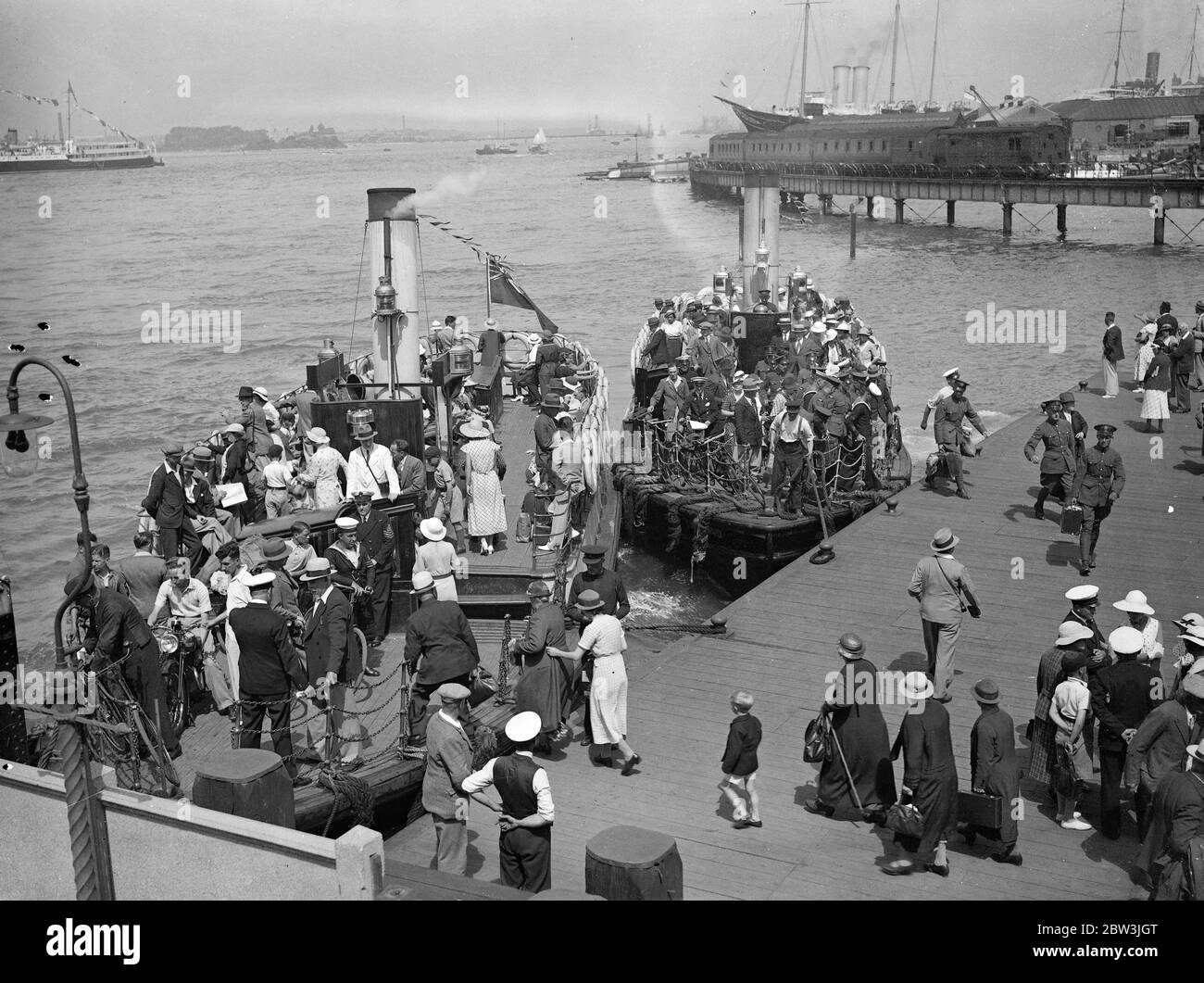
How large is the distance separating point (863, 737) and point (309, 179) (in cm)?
16066

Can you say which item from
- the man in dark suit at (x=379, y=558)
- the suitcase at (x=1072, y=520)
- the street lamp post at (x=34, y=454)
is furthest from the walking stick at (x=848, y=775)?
the suitcase at (x=1072, y=520)

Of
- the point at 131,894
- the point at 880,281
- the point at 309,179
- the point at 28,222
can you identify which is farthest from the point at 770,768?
the point at 309,179

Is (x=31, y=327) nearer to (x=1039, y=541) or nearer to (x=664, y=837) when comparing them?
(x=1039, y=541)

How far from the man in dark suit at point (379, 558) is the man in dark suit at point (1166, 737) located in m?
6.76

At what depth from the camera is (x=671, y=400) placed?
2059cm

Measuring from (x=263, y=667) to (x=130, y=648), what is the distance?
1.17 metres

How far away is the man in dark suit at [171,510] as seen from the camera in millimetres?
13133

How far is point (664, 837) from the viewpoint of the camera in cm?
766

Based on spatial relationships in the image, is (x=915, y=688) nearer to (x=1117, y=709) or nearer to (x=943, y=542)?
(x=1117, y=709)

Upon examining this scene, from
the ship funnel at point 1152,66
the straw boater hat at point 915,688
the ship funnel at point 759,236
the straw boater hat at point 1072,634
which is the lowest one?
the straw boater hat at point 915,688

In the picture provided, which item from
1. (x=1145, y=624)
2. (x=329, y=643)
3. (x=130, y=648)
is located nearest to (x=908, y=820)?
(x=1145, y=624)

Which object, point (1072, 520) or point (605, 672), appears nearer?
point (605, 672)

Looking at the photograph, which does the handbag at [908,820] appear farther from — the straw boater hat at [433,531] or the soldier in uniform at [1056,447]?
the soldier in uniform at [1056,447]

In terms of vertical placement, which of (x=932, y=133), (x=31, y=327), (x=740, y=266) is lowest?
(x=31, y=327)
